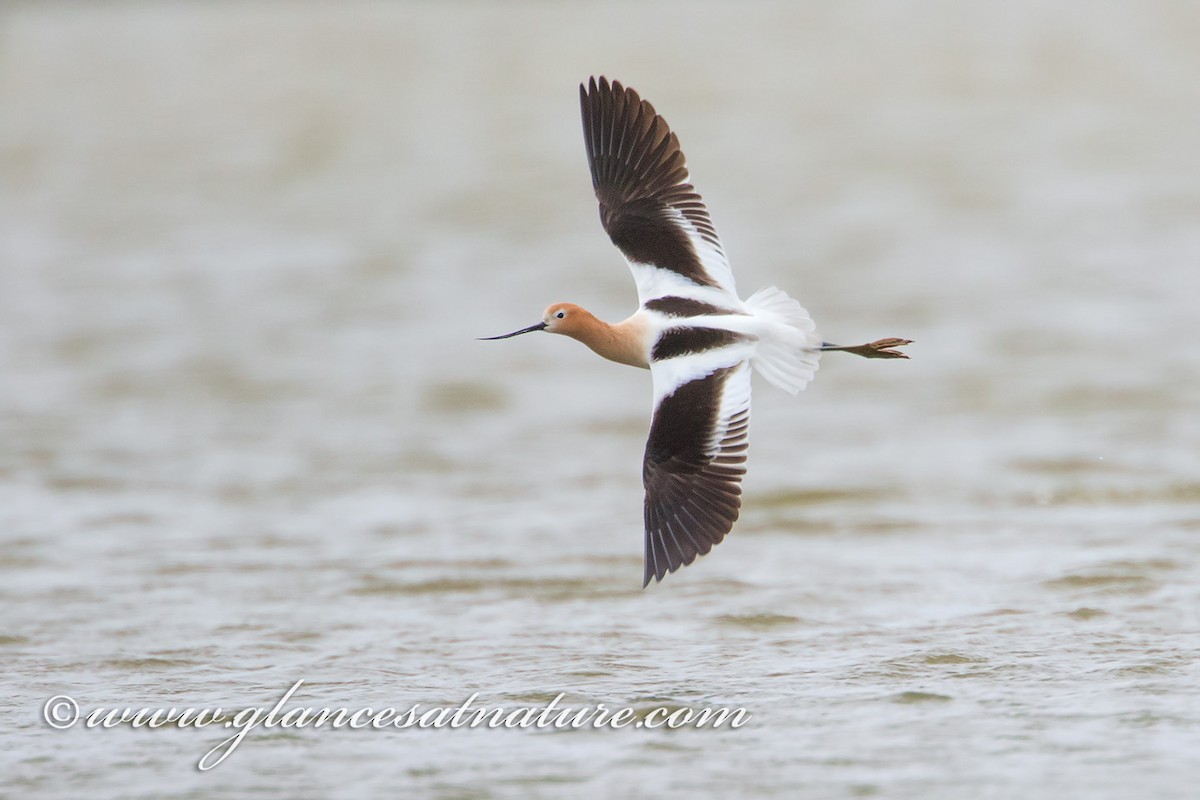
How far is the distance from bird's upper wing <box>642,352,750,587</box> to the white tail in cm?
8

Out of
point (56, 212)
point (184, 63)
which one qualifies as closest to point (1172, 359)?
point (56, 212)

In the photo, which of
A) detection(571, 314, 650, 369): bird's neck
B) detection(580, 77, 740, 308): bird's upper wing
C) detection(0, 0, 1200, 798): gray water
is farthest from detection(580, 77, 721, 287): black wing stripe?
detection(0, 0, 1200, 798): gray water

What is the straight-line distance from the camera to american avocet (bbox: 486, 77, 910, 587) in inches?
241

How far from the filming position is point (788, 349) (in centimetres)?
621

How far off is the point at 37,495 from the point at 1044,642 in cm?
576

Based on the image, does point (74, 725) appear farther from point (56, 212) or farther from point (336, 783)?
point (56, 212)

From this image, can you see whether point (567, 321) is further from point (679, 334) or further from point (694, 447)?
point (694, 447)

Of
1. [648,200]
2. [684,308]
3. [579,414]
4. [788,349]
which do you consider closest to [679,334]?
[684,308]

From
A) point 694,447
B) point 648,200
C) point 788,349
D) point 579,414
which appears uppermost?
point 648,200

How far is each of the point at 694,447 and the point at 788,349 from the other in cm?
44

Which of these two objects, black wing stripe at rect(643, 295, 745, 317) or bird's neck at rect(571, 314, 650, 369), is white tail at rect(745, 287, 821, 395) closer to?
black wing stripe at rect(643, 295, 745, 317)

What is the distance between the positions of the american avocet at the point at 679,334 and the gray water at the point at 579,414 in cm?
75

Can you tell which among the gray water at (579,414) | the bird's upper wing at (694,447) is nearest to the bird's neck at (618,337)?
the bird's upper wing at (694,447)

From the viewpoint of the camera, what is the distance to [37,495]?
34.0ft
